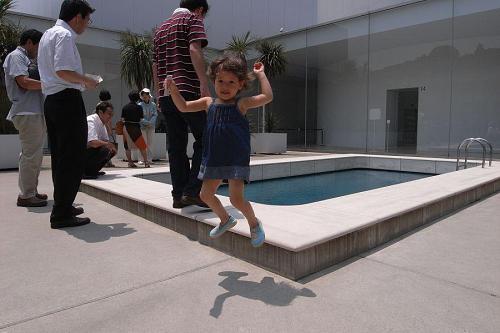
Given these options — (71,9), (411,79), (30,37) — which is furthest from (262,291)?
(411,79)

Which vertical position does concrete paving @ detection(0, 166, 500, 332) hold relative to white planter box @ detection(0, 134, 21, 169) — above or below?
below

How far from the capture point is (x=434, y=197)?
338 cm

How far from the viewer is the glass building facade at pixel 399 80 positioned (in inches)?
419

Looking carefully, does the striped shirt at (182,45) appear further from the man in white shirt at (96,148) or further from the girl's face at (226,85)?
the man in white shirt at (96,148)

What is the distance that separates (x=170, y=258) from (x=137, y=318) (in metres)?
0.70

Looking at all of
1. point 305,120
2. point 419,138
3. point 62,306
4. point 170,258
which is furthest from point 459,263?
point 305,120

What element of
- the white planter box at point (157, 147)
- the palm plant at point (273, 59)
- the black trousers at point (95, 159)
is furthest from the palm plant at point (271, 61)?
A: the black trousers at point (95, 159)

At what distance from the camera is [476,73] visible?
1072cm

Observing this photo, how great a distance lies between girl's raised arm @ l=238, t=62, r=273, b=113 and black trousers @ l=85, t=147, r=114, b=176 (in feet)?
10.5

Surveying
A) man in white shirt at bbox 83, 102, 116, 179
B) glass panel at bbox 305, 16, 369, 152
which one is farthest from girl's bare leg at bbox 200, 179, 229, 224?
glass panel at bbox 305, 16, 369, 152

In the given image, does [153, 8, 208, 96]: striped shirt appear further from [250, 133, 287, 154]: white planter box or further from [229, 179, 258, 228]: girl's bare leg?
[250, 133, 287, 154]: white planter box

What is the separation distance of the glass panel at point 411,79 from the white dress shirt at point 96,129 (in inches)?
384

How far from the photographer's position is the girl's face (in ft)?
6.25

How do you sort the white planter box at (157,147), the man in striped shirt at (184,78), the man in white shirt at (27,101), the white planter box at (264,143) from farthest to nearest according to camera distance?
the white planter box at (264,143) < the white planter box at (157,147) < the man in white shirt at (27,101) < the man in striped shirt at (184,78)
